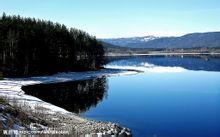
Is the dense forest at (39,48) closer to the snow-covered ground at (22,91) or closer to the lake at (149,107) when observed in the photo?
the snow-covered ground at (22,91)

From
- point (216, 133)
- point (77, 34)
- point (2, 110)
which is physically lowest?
point (216, 133)

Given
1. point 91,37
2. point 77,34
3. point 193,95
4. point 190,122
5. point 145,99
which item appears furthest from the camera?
point 91,37

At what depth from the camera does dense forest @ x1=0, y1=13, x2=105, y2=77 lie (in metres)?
89.6

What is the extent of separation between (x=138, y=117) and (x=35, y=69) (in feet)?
188

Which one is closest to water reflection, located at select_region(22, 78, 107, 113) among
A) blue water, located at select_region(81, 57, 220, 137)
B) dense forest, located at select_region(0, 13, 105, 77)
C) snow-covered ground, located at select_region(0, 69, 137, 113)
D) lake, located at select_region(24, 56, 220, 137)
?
lake, located at select_region(24, 56, 220, 137)

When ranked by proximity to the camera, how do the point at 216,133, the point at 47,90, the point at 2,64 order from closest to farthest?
1. the point at 216,133
2. the point at 47,90
3. the point at 2,64

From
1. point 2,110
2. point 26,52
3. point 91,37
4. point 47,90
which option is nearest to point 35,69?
point 26,52

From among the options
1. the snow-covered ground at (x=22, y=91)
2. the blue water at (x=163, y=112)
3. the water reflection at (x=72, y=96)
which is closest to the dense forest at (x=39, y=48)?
the snow-covered ground at (x=22, y=91)

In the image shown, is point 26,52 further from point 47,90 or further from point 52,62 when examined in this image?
point 47,90

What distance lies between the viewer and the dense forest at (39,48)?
89.6m

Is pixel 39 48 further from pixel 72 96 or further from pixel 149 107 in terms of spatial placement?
pixel 149 107

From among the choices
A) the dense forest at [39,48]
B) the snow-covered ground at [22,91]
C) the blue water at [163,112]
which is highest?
the dense forest at [39,48]

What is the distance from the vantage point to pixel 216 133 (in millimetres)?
35344

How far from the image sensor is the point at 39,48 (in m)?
97.6
